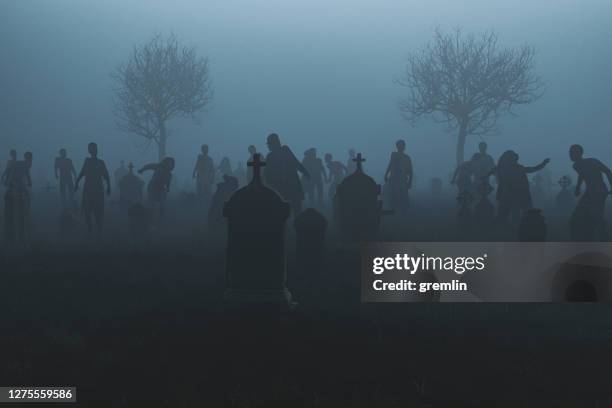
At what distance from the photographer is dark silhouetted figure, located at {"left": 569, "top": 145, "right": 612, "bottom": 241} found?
14789mm

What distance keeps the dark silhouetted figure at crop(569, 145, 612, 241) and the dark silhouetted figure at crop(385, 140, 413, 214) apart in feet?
25.4

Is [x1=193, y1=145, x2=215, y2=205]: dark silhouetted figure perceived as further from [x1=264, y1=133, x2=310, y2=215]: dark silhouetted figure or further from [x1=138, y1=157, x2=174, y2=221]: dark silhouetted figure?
[x1=264, y1=133, x2=310, y2=215]: dark silhouetted figure

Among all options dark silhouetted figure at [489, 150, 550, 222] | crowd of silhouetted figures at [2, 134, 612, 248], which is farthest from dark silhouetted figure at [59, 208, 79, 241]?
dark silhouetted figure at [489, 150, 550, 222]

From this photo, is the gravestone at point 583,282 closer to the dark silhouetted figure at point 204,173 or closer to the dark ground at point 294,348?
the dark ground at point 294,348

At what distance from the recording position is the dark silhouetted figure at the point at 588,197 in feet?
48.5

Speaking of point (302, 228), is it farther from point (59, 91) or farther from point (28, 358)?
point (59, 91)

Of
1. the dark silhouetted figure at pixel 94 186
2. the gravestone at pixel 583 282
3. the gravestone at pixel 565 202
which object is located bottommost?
the gravestone at pixel 583 282

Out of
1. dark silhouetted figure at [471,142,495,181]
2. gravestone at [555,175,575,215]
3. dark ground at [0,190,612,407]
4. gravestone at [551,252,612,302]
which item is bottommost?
dark ground at [0,190,612,407]

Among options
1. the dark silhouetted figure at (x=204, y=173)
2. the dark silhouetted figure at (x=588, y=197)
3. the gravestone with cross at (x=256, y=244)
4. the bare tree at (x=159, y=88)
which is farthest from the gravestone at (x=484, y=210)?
the bare tree at (x=159, y=88)

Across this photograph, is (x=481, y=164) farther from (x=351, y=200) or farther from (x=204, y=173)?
(x=351, y=200)

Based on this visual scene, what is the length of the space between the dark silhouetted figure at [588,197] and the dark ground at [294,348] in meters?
5.07

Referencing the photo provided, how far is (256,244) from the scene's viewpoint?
9.59 metres

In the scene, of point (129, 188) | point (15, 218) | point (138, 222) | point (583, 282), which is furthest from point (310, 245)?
point (129, 188)

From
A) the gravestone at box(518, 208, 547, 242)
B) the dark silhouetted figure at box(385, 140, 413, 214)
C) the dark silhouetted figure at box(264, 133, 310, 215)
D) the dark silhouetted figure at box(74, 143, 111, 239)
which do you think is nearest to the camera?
the gravestone at box(518, 208, 547, 242)
